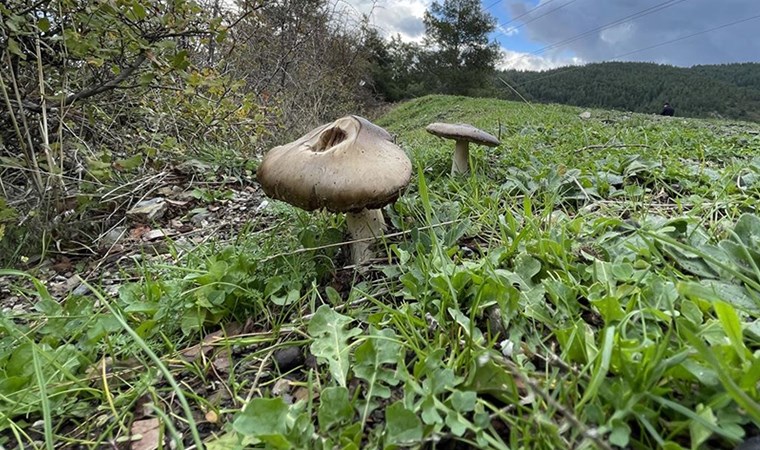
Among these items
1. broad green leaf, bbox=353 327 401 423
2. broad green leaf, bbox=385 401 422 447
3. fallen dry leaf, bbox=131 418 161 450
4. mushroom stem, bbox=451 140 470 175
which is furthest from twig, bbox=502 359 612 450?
mushroom stem, bbox=451 140 470 175

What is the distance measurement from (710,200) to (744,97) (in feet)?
221

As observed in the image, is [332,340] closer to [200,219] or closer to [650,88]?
[200,219]

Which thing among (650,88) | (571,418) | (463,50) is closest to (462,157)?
(571,418)

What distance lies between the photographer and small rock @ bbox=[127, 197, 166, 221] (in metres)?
2.62

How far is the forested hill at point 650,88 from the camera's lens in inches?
1457

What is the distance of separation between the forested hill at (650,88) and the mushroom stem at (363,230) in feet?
107

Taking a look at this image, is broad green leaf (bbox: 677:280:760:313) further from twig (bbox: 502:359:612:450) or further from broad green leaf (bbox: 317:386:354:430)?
broad green leaf (bbox: 317:386:354:430)

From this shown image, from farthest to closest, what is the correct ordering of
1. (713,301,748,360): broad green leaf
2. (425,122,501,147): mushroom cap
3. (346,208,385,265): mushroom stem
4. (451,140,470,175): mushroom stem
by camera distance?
(451,140,470,175): mushroom stem → (425,122,501,147): mushroom cap → (346,208,385,265): mushroom stem → (713,301,748,360): broad green leaf

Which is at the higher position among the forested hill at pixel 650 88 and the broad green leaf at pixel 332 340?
the forested hill at pixel 650 88

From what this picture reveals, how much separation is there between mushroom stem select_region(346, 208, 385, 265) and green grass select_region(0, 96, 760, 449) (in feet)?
0.23

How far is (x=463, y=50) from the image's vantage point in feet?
107

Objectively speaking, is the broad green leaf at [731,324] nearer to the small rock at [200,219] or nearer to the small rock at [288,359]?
the small rock at [288,359]

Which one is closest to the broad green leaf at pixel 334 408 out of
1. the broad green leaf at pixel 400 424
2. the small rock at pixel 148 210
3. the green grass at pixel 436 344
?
the green grass at pixel 436 344

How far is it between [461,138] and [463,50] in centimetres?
3315
